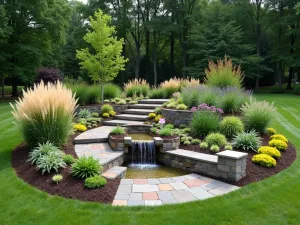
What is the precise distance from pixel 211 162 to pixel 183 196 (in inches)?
46.2

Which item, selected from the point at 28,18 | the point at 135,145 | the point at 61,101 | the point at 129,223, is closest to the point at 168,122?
the point at 135,145

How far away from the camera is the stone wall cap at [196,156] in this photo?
4.73m

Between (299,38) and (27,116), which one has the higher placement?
(299,38)

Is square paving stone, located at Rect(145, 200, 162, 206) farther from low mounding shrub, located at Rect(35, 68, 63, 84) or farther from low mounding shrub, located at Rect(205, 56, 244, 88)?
low mounding shrub, located at Rect(35, 68, 63, 84)

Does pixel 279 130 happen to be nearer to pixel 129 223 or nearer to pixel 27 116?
pixel 129 223

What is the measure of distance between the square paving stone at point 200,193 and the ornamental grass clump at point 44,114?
9.63 feet

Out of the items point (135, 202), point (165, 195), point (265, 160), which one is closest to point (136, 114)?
point (265, 160)

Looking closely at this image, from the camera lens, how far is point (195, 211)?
3.20 m

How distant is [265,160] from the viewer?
4566 mm

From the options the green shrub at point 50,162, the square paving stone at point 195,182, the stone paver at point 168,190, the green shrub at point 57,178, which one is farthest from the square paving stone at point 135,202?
the green shrub at point 50,162

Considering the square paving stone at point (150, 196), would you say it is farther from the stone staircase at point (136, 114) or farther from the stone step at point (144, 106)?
the stone step at point (144, 106)

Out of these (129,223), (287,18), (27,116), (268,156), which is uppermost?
(287,18)

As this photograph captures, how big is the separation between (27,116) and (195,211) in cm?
352

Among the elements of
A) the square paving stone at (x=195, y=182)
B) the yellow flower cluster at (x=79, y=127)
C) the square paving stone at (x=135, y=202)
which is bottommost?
the square paving stone at (x=195, y=182)
